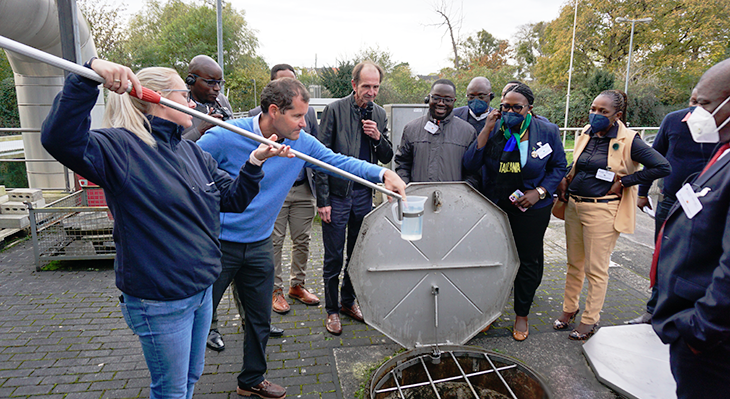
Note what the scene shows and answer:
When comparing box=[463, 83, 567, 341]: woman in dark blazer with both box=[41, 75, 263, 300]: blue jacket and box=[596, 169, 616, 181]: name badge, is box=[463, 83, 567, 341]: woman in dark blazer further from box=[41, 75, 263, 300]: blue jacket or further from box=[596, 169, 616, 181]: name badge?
box=[41, 75, 263, 300]: blue jacket

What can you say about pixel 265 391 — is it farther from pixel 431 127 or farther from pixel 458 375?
pixel 431 127

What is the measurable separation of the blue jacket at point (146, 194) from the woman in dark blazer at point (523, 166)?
2370 mm

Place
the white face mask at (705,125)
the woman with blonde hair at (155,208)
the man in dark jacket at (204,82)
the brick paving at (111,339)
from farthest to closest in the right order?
the man in dark jacket at (204,82), the brick paving at (111,339), the white face mask at (705,125), the woman with blonde hair at (155,208)

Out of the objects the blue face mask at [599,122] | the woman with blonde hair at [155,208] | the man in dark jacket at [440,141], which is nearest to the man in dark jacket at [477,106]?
the man in dark jacket at [440,141]

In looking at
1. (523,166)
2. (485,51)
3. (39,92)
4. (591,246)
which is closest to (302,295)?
(523,166)

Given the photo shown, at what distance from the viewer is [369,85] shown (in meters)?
3.70

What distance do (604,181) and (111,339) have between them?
4.41 metres

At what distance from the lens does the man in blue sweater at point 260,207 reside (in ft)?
8.30

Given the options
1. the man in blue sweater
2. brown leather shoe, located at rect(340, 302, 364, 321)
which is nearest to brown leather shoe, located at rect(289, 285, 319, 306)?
brown leather shoe, located at rect(340, 302, 364, 321)

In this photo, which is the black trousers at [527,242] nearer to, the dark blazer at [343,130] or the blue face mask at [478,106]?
the blue face mask at [478,106]

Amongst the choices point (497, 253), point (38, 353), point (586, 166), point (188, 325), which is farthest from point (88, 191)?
point (586, 166)

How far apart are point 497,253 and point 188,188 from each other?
2124 millimetres

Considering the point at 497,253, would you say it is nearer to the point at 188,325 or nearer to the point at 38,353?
the point at 188,325

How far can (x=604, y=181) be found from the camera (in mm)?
3596
